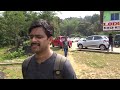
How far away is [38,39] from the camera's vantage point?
1333mm

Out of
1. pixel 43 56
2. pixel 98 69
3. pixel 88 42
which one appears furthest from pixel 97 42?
pixel 43 56

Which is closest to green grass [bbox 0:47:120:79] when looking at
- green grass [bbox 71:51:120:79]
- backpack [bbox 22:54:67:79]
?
green grass [bbox 71:51:120:79]

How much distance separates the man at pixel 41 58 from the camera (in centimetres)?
130

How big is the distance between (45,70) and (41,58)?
0.10 meters

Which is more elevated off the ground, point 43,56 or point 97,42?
point 43,56

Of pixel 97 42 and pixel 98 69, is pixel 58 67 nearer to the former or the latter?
pixel 98 69

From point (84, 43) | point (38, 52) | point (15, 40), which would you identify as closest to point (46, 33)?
point (38, 52)

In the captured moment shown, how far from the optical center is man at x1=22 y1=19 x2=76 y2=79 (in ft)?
4.28

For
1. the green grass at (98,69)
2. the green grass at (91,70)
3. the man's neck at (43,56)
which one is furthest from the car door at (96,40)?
the man's neck at (43,56)

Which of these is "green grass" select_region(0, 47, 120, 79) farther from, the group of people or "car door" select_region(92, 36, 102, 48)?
"car door" select_region(92, 36, 102, 48)

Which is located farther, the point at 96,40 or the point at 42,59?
the point at 96,40

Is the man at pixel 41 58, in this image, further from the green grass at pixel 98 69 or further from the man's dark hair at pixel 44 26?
the green grass at pixel 98 69

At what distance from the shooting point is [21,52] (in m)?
12.1
